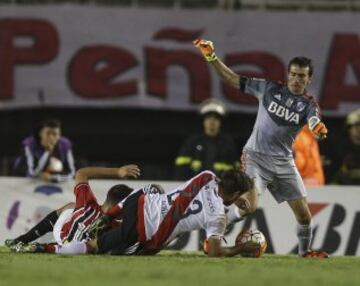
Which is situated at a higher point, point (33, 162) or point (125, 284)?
point (125, 284)

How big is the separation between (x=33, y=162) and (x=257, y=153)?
369 cm

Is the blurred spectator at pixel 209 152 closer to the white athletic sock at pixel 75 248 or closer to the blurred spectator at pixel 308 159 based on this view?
the blurred spectator at pixel 308 159

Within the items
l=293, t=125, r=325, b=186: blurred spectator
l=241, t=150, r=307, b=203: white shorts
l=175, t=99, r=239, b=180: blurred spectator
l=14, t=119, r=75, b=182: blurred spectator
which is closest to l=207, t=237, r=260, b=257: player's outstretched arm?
l=241, t=150, r=307, b=203: white shorts

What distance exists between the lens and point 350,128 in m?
14.9

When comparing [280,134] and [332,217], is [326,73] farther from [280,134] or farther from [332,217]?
[280,134]

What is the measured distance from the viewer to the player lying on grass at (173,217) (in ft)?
34.4

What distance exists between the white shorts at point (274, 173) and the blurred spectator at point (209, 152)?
265 centimetres

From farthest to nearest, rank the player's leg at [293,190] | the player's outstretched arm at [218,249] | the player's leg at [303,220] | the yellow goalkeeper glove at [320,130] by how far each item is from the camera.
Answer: the player's leg at [303,220] → the player's leg at [293,190] → the yellow goalkeeper glove at [320,130] → the player's outstretched arm at [218,249]

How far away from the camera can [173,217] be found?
10.6m

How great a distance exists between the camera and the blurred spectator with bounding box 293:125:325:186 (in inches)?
564

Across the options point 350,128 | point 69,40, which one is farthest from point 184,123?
point 350,128

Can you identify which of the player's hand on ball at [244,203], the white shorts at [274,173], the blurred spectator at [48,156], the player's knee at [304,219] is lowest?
the blurred spectator at [48,156]

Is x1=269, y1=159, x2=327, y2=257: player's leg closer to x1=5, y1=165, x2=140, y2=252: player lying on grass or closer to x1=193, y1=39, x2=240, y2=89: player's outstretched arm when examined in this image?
x1=193, y1=39, x2=240, y2=89: player's outstretched arm

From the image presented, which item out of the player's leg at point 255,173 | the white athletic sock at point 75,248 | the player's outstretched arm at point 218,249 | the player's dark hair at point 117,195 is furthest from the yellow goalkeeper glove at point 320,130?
the white athletic sock at point 75,248
